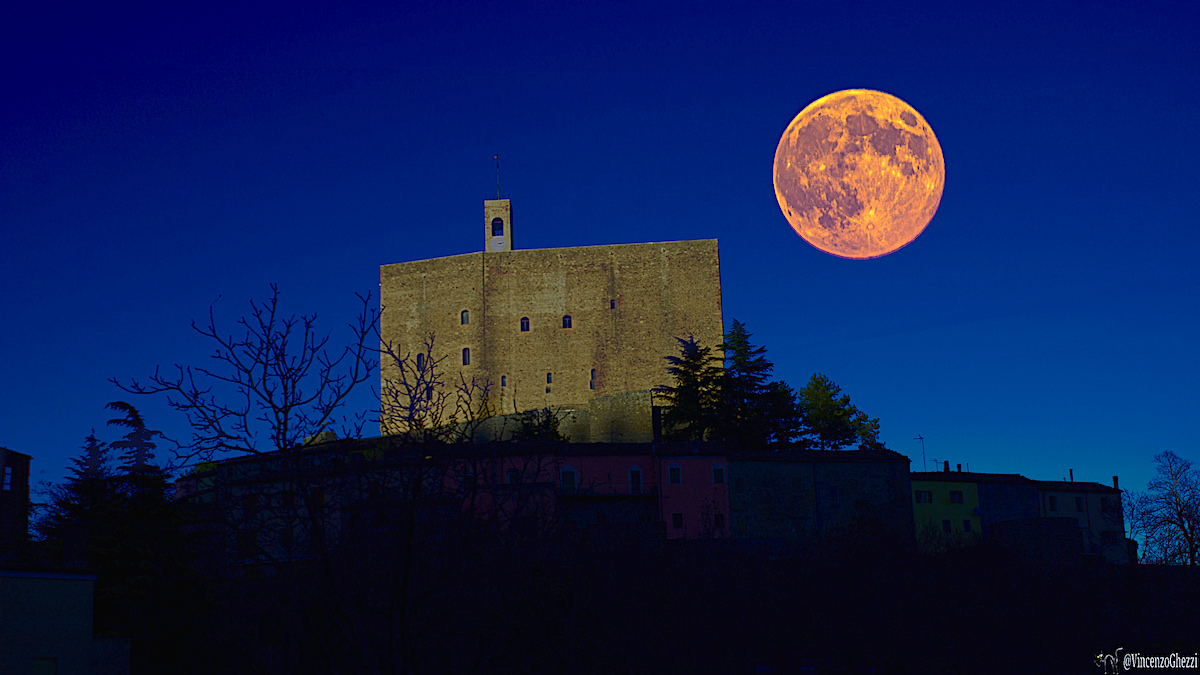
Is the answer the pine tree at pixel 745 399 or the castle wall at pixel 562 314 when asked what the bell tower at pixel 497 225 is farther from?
the pine tree at pixel 745 399

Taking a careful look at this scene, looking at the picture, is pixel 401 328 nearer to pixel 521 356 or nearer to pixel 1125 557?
pixel 521 356

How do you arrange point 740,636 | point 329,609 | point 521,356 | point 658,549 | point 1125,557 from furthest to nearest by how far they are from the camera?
point 521,356 < point 1125,557 < point 658,549 < point 740,636 < point 329,609

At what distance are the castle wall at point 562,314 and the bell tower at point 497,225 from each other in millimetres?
2929

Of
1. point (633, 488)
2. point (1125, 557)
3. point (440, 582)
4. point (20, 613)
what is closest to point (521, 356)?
point (633, 488)

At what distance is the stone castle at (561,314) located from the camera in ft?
201

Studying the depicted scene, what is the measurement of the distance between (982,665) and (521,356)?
38.4 metres

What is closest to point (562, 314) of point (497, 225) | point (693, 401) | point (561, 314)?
point (561, 314)

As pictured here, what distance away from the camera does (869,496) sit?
41.2 m

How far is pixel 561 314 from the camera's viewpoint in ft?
206

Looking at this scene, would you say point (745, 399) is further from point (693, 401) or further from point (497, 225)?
point (497, 225)

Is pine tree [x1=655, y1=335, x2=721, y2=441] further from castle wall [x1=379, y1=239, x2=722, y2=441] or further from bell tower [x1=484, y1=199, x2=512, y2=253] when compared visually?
bell tower [x1=484, y1=199, x2=512, y2=253]

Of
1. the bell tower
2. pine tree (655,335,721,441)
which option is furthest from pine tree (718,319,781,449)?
the bell tower

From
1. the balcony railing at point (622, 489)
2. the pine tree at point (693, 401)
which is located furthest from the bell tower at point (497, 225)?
the balcony railing at point (622, 489)

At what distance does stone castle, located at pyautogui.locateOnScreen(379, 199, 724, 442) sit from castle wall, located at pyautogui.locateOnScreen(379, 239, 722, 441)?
5 cm
